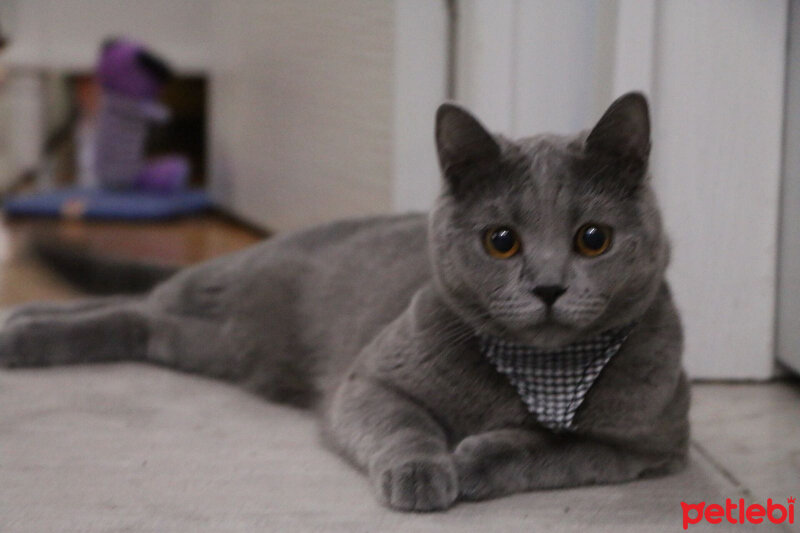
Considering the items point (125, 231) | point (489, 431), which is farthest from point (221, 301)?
point (125, 231)

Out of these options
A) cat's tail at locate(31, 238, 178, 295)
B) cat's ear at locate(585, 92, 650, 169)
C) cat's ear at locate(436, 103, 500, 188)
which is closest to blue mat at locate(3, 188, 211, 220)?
cat's tail at locate(31, 238, 178, 295)

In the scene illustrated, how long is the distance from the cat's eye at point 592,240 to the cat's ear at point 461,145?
13cm

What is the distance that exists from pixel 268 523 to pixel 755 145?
1.06m

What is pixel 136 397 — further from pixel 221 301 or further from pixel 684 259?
pixel 684 259

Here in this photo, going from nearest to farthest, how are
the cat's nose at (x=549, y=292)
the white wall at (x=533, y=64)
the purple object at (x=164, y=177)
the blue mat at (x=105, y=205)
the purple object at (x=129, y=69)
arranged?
the cat's nose at (x=549, y=292)
the white wall at (x=533, y=64)
the blue mat at (x=105, y=205)
the purple object at (x=129, y=69)
the purple object at (x=164, y=177)

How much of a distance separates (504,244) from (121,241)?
217 cm

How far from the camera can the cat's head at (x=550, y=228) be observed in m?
1.14

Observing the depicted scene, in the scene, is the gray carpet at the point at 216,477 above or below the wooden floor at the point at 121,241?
above

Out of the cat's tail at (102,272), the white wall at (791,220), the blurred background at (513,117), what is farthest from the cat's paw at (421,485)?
the cat's tail at (102,272)

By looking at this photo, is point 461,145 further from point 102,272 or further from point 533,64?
point 102,272

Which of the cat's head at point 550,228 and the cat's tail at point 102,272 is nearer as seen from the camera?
the cat's head at point 550,228

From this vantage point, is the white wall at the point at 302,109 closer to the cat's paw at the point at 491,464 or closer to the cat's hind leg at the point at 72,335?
the cat's hind leg at the point at 72,335

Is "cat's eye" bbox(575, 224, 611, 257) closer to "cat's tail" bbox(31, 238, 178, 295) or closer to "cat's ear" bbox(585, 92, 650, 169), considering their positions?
"cat's ear" bbox(585, 92, 650, 169)

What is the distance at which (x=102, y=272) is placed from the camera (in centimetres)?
208
